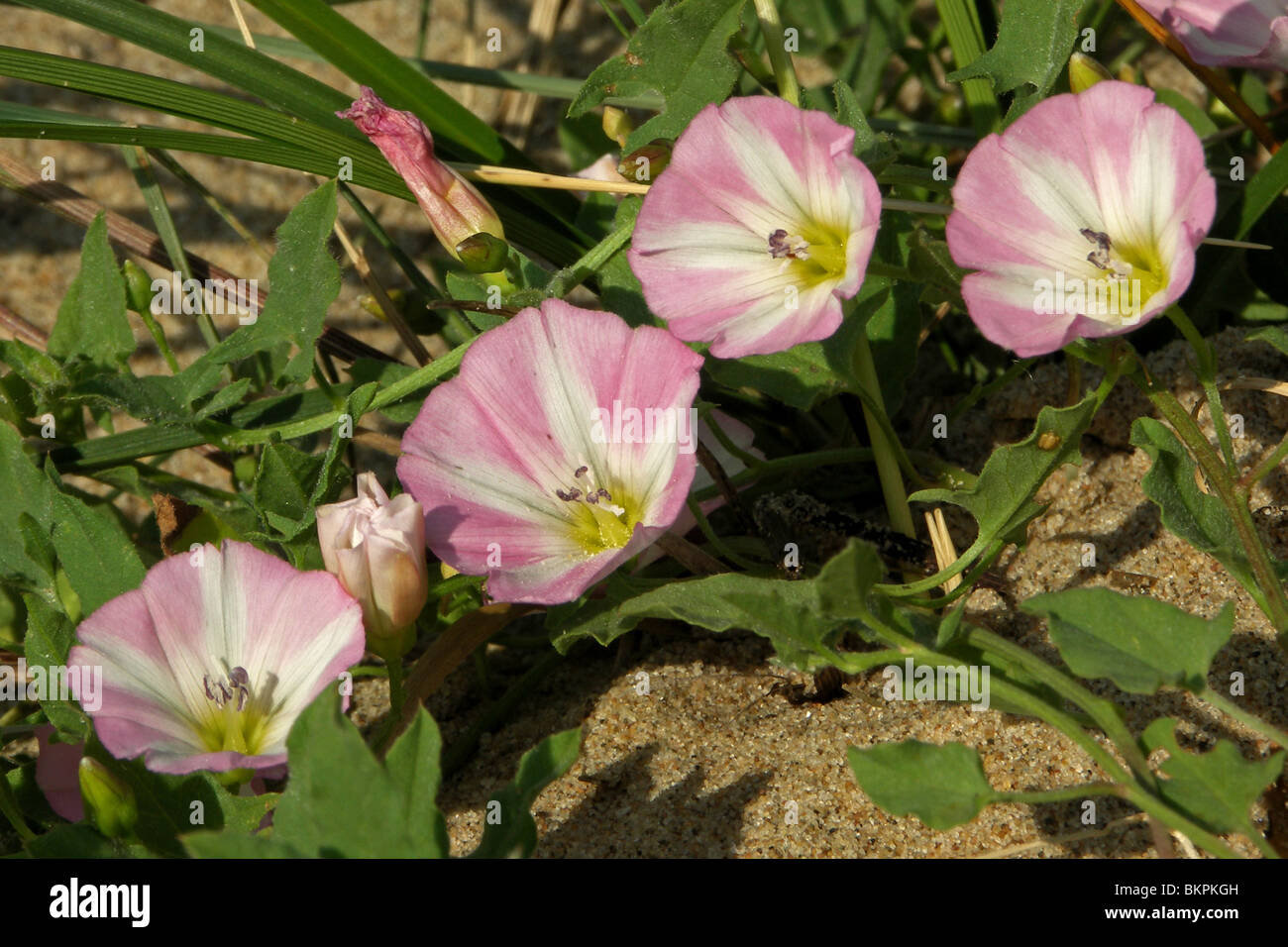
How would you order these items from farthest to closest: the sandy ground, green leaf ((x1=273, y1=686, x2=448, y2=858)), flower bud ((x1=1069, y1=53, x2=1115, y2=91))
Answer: flower bud ((x1=1069, y1=53, x2=1115, y2=91)) → the sandy ground → green leaf ((x1=273, y1=686, x2=448, y2=858))

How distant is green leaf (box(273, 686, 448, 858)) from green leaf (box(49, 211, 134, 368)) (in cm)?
105

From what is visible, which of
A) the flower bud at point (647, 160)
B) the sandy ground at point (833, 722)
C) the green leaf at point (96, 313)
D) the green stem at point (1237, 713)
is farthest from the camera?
the green leaf at point (96, 313)

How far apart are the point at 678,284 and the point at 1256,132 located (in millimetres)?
1016

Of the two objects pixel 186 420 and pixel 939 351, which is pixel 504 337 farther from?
pixel 939 351

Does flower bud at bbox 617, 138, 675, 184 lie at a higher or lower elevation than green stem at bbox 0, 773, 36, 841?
higher

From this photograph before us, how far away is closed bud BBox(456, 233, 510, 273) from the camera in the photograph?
1.66 meters

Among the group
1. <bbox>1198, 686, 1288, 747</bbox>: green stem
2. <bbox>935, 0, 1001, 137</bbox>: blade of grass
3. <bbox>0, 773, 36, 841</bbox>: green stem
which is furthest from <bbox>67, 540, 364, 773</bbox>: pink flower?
<bbox>935, 0, 1001, 137</bbox>: blade of grass

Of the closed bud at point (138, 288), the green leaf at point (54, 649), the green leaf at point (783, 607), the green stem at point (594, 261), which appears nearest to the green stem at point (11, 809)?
the green leaf at point (54, 649)

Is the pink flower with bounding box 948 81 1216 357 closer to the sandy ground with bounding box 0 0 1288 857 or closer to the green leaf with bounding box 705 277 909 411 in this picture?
the green leaf with bounding box 705 277 909 411

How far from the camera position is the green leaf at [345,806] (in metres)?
1.13

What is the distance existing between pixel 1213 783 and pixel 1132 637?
149 millimetres

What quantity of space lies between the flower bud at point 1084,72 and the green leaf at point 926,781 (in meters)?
0.88

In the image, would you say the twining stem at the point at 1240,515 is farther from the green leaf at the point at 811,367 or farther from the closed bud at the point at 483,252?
the closed bud at the point at 483,252

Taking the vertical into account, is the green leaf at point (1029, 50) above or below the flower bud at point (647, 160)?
above
